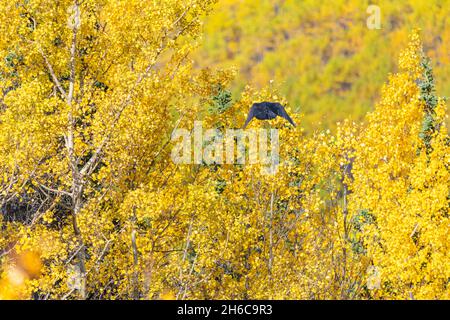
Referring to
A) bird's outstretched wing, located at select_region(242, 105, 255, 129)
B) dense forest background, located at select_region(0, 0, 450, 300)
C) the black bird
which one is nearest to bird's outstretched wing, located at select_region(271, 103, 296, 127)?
the black bird

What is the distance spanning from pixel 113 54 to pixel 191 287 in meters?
11.6

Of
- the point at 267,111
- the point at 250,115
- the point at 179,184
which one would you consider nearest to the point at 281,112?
the point at 267,111

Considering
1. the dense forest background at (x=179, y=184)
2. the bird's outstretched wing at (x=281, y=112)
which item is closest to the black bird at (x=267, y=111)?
the bird's outstretched wing at (x=281, y=112)

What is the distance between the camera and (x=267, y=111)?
932 inches

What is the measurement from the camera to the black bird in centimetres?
2359

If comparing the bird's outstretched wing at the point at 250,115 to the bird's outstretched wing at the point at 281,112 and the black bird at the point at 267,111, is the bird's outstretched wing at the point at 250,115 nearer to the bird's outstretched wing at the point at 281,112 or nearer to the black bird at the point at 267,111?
the black bird at the point at 267,111

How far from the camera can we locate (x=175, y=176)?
2323cm

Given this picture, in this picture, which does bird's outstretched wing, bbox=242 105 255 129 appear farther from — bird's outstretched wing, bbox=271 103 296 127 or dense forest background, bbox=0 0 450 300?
bird's outstretched wing, bbox=271 103 296 127

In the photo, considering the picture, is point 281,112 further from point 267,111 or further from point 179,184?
point 179,184

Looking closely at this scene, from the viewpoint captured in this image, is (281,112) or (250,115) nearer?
(281,112)

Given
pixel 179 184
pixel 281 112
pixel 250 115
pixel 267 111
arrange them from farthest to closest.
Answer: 1. pixel 250 115
2. pixel 281 112
3. pixel 267 111
4. pixel 179 184

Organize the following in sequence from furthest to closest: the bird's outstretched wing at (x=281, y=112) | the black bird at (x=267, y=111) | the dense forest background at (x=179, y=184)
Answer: the bird's outstretched wing at (x=281, y=112), the black bird at (x=267, y=111), the dense forest background at (x=179, y=184)

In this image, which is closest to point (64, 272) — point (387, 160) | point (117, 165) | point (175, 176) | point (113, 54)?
point (117, 165)

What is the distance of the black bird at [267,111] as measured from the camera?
23.6 m
